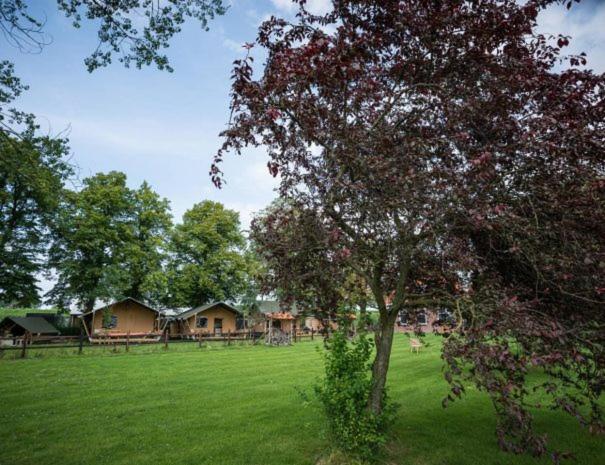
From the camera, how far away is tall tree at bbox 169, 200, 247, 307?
41.9 metres

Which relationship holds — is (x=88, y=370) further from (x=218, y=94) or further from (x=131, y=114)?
(x=218, y=94)

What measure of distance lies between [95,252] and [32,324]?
9.24 m

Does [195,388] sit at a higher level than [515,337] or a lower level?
lower

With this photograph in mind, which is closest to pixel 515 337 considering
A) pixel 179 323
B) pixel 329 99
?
pixel 329 99

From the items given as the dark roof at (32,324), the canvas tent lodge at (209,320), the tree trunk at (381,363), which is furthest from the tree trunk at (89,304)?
the tree trunk at (381,363)

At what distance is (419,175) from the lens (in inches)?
182

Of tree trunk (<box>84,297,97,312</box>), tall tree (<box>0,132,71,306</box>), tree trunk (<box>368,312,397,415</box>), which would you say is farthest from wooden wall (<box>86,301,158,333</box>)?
tree trunk (<box>368,312,397,415</box>)

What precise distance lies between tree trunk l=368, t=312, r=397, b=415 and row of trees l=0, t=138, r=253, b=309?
56.2 feet

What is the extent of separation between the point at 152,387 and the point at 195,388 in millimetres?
1545

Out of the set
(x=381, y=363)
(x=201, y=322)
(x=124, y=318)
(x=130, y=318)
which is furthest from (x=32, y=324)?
(x=381, y=363)

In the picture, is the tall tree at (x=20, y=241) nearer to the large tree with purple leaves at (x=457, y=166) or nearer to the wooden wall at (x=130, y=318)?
the wooden wall at (x=130, y=318)

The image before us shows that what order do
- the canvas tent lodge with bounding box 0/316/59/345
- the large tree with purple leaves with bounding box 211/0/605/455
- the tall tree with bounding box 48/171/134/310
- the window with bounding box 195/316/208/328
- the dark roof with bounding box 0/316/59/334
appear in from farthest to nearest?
the window with bounding box 195/316/208/328 → the dark roof with bounding box 0/316/59/334 → the canvas tent lodge with bounding box 0/316/59/345 → the tall tree with bounding box 48/171/134/310 → the large tree with purple leaves with bounding box 211/0/605/455

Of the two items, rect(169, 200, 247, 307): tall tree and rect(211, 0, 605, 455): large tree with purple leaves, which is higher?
rect(169, 200, 247, 307): tall tree

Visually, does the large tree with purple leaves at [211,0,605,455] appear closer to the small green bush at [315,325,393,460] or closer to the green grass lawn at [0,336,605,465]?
the small green bush at [315,325,393,460]
